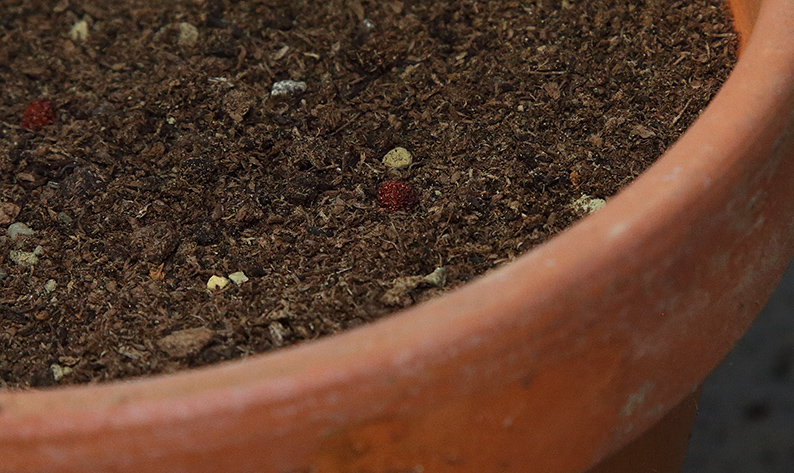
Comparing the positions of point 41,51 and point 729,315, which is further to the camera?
point 41,51

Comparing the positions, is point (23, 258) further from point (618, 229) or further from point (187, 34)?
point (618, 229)

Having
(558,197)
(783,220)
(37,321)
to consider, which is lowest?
(37,321)

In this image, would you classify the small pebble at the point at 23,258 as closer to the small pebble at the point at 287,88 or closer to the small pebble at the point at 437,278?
the small pebble at the point at 287,88

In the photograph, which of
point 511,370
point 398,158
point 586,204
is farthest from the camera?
point 398,158

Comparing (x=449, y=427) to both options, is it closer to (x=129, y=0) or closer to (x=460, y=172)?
(x=460, y=172)

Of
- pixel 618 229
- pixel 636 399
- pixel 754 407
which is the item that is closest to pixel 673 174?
pixel 618 229

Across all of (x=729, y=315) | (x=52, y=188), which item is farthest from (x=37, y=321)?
(x=729, y=315)
